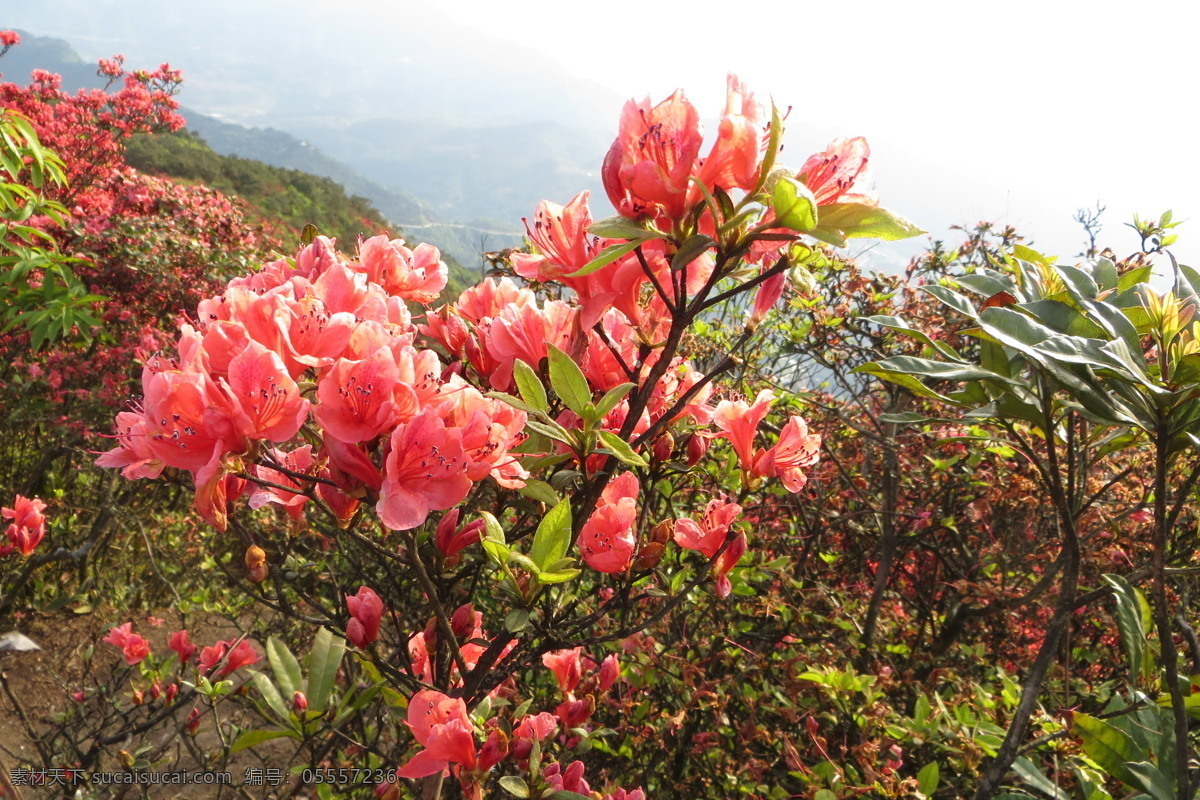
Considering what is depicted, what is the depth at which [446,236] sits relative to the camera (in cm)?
9350

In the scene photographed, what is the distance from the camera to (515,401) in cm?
86

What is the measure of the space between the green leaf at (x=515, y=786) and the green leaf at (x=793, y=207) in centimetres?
93

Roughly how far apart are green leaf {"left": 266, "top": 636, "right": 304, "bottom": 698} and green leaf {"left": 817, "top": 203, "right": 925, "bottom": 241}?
4.35 feet

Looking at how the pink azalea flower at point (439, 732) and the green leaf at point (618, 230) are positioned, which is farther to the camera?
the pink azalea flower at point (439, 732)

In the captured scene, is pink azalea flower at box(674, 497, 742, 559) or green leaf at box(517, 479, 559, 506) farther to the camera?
pink azalea flower at box(674, 497, 742, 559)

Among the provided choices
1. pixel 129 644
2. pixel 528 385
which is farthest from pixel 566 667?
pixel 129 644

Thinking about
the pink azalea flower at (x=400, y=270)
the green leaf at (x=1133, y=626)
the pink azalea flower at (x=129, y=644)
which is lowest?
the pink azalea flower at (x=129, y=644)

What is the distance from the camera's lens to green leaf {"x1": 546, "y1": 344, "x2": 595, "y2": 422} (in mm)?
864

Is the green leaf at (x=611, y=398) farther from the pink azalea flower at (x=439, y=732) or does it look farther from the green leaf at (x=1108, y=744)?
the green leaf at (x=1108, y=744)

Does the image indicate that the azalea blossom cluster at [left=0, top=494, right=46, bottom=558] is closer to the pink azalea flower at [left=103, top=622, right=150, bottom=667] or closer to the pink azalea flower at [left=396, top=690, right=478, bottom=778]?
the pink azalea flower at [left=103, top=622, right=150, bottom=667]

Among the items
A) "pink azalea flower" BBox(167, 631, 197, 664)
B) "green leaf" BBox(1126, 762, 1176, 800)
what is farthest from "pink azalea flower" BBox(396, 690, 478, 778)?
"pink azalea flower" BBox(167, 631, 197, 664)

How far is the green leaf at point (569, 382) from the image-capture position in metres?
0.86

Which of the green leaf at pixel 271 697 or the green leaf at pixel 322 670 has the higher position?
the green leaf at pixel 322 670

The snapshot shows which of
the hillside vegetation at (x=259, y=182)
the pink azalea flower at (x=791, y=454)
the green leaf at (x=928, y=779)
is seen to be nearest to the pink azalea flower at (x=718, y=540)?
the pink azalea flower at (x=791, y=454)
